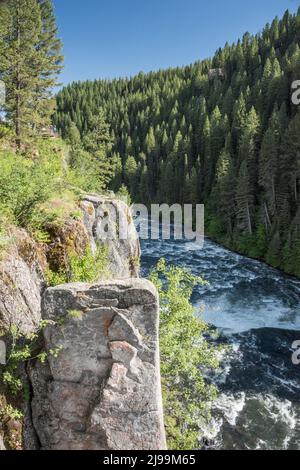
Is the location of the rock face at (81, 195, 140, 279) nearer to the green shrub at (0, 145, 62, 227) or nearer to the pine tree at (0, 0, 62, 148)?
the green shrub at (0, 145, 62, 227)

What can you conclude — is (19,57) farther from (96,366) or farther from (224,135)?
(224,135)

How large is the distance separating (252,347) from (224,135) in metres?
66.8

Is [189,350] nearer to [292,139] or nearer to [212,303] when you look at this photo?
[212,303]

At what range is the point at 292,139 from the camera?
178ft

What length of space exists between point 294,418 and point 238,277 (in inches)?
852

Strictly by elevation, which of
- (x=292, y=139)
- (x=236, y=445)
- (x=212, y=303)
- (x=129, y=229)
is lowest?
(x=236, y=445)

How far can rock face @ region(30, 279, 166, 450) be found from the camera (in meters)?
8.37

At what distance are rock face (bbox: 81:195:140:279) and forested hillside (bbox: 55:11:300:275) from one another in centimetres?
1647

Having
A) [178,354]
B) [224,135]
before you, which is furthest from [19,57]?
[224,135]

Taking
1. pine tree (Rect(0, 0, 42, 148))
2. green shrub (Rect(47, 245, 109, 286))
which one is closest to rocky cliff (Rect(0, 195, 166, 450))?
green shrub (Rect(47, 245, 109, 286))

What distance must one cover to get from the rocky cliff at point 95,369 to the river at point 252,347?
8627 millimetres

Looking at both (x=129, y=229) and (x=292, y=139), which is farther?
(x=292, y=139)

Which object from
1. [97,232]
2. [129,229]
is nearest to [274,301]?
[129,229]

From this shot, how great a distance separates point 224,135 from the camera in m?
83.0
